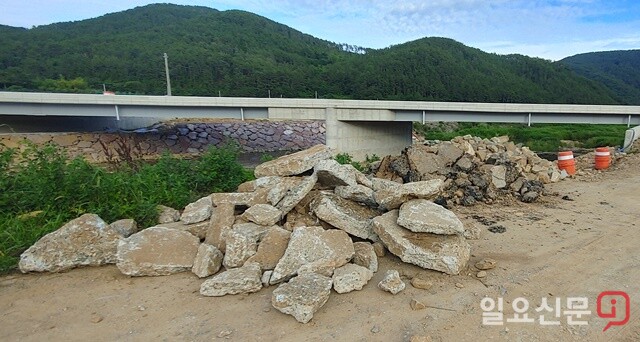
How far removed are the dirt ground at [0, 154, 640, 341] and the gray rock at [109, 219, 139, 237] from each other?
21.8 inches

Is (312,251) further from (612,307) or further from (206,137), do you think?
(206,137)

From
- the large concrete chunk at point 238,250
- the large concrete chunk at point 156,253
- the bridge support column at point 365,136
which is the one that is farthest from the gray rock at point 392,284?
the bridge support column at point 365,136

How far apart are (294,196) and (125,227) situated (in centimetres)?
238

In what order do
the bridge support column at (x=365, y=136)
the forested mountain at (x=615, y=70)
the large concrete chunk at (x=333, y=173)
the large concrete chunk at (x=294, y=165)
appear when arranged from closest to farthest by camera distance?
the large concrete chunk at (x=333, y=173), the large concrete chunk at (x=294, y=165), the bridge support column at (x=365, y=136), the forested mountain at (x=615, y=70)

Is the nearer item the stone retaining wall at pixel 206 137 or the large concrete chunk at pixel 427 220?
the large concrete chunk at pixel 427 220

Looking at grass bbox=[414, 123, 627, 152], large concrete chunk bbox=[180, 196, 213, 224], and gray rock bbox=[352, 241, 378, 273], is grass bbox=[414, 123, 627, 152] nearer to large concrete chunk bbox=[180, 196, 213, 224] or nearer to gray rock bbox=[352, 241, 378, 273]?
gray rock bbox=[352, 241, 378, 273]

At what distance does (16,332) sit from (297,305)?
2.55 metres

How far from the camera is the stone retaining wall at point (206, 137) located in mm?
23578

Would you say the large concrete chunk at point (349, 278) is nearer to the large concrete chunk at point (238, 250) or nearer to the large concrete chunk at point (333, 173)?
the large concrete chunk at point (238, 250)

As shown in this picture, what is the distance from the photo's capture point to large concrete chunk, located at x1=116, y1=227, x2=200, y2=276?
3875 mm

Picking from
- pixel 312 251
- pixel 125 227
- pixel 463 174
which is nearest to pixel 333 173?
pixel 312 251

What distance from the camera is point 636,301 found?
11.1 feet

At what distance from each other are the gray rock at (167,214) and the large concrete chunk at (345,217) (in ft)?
7.34

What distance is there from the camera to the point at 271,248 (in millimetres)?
3920
